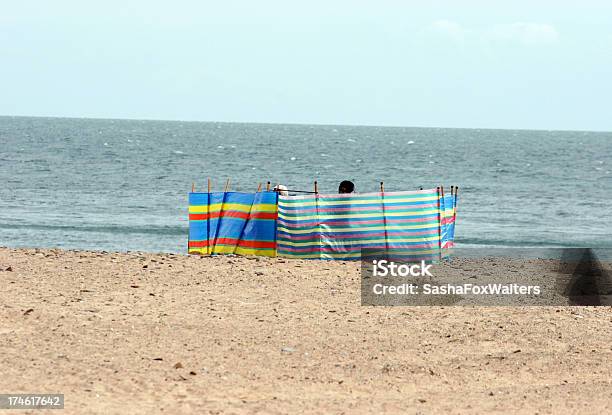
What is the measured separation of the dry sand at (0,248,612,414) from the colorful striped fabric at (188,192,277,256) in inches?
92.9

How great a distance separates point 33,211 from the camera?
130ft

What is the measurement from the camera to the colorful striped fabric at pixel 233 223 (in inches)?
757

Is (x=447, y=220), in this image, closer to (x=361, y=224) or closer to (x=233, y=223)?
(x=361, y=224)

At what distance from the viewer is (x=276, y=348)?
39.3 ft

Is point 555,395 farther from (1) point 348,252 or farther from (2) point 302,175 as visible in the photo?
(2) point 302,175

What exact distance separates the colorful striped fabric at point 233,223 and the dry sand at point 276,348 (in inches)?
92.9

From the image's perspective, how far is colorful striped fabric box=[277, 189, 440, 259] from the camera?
18688 mm

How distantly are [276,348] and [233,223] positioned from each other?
24.9 feet

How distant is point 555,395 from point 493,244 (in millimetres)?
22063
